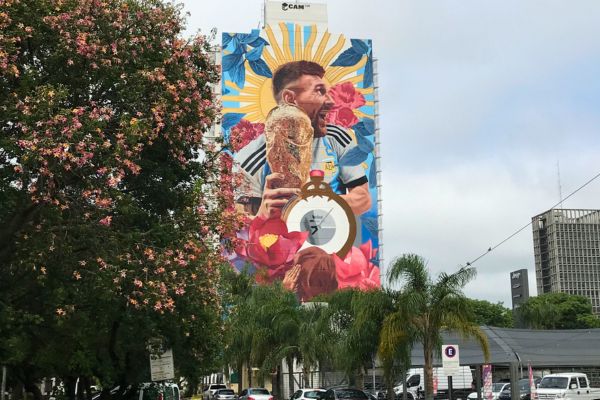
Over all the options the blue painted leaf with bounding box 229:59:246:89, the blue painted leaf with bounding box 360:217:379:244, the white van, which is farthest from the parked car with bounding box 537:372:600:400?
the blue painted leaf with bounding box 229:59:246:89

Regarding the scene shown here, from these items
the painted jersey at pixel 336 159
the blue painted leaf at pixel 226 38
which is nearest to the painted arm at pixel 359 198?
the painted jersey at pixel 336 159

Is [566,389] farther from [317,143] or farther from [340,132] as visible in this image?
[340,132]

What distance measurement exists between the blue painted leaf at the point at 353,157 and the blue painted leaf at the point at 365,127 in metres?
2.39

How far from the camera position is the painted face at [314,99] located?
351 feet

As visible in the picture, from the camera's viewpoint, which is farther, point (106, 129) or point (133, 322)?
point (133, 322)

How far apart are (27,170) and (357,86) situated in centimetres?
9791

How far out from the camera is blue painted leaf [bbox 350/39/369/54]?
110 m

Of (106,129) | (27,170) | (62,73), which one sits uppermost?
(62,73)

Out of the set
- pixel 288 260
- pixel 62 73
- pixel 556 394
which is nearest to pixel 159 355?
pixel 62 73

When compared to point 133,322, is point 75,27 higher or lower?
higher

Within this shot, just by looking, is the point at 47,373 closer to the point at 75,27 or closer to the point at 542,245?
the point at 75,27

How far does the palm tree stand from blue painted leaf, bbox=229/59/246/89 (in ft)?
254

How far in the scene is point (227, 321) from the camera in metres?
26.8

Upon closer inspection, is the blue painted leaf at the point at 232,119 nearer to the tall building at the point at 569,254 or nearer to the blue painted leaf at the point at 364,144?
the blue painted leaf at the point at 364,144
